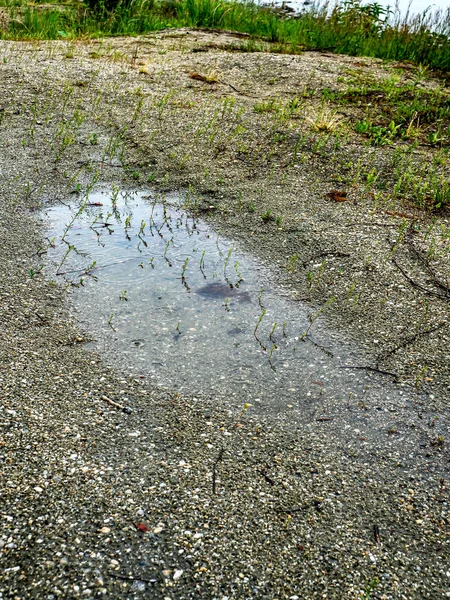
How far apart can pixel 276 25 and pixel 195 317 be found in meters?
10.4

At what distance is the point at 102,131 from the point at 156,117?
0.81m

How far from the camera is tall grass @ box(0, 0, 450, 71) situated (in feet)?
35.9

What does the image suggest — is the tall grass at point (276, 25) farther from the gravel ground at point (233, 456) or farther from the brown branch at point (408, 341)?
the brown branch at point (408, 341)

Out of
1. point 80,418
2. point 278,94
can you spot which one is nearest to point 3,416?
point 80,418

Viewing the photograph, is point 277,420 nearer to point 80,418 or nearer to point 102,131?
point 80,418

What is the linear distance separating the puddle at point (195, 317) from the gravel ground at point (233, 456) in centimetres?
14

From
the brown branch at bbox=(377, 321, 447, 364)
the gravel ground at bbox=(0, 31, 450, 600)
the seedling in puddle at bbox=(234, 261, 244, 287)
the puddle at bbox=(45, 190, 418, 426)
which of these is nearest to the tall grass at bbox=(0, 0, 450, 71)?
the gravel ground at bbox=(0, 31, 450, 600)

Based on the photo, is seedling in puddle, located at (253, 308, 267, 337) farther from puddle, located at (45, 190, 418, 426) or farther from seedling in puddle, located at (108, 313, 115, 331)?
seedling in puddle, located at (108, 313, 115, 331)

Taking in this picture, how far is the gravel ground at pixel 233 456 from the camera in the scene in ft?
7.23

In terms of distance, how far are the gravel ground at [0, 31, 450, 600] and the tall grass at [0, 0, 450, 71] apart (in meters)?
7.09

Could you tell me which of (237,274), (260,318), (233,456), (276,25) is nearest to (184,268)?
(237,274)

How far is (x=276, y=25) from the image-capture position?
12.2 m

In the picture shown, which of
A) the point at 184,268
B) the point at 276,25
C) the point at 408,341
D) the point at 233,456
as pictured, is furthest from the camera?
the point at 276,25

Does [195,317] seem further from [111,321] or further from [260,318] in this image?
[111,321]
